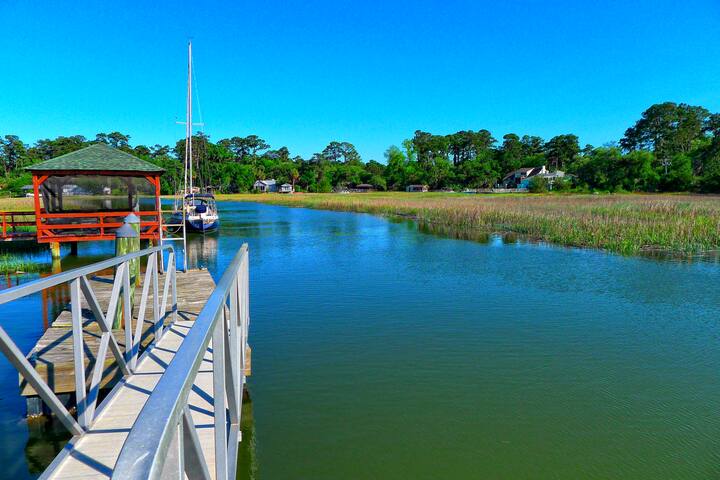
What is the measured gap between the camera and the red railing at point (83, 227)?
48.7 ft

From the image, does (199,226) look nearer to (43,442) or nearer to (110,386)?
(110,386)

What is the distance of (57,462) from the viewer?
10.4ft

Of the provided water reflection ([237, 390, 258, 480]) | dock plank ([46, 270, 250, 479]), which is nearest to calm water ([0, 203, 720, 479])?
water reflection ([237, 390, 258, 480])

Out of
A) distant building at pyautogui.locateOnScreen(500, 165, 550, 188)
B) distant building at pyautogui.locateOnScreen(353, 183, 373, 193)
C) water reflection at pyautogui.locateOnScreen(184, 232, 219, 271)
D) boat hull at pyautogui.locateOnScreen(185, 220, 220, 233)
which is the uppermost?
distant building at pyautogui.locateOnScreen(500, 165, 550, 188)

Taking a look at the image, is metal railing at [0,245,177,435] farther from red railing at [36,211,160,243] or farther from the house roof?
the house roof

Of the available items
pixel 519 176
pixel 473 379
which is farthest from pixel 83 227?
pixel 519 176

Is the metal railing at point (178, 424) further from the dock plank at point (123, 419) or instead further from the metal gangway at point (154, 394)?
the dock plank at point (123, 419)

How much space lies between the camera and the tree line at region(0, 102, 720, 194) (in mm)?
61344

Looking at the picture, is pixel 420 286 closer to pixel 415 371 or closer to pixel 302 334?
pixel 302 334

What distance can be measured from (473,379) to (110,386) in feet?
15.4

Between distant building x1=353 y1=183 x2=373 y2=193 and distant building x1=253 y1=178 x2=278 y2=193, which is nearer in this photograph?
distant building x1=353 y1=183 x2=373 y2=193

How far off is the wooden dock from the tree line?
2502 inches

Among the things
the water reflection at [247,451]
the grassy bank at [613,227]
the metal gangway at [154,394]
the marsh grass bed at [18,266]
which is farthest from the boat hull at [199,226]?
the water reflection at [247,451]

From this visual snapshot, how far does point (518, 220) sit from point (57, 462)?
26.7 metres
